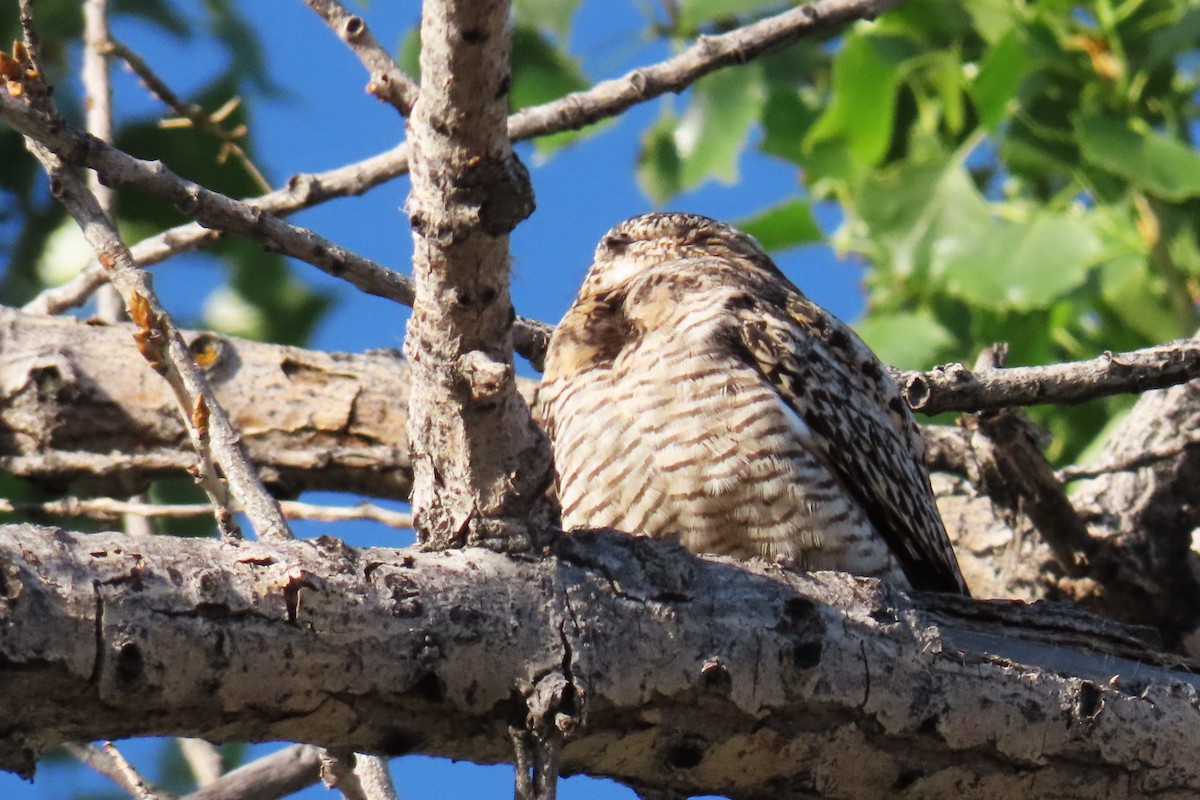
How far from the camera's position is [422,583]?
8.16 feet

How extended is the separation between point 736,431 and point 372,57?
1.60 meters

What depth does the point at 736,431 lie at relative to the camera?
153 inches

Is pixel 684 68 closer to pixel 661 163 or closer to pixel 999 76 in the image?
pixel 999 76

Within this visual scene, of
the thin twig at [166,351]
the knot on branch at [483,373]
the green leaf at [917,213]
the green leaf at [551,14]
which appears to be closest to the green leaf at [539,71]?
the green leaf at [551,14]

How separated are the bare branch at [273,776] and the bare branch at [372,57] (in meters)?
1.96

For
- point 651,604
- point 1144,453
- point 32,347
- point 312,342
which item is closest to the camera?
point 651,604

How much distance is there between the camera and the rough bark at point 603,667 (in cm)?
220

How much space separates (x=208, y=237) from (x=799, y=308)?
1.79 metres

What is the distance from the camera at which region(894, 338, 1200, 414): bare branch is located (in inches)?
152

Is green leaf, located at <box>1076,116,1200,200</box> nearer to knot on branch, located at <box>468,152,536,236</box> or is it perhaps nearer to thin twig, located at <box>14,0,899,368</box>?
thin twig, located at <box>14,0,899,368</box>

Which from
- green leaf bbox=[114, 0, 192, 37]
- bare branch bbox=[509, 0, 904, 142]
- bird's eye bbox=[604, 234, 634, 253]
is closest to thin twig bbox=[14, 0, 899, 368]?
bare branch bbox=[509, 0, 904, 142]

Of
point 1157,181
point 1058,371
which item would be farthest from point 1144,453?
point 1157,181

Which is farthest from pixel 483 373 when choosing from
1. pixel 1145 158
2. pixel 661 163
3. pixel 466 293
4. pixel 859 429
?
pixel 661 163

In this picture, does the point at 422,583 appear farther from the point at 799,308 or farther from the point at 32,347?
the point at 32,347
